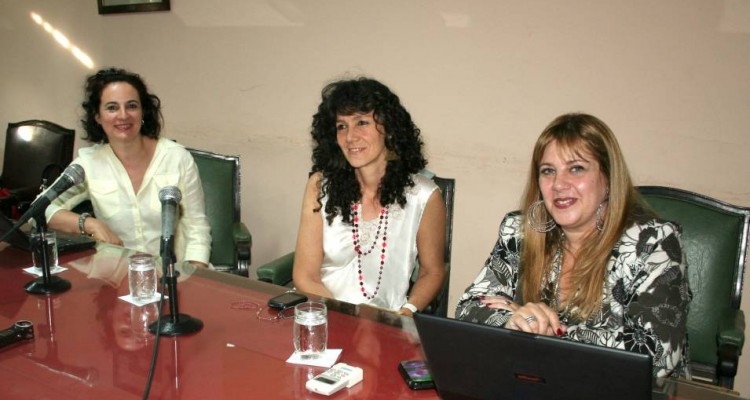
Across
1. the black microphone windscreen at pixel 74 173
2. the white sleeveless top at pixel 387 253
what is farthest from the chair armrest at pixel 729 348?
the black microphone windscreen at pixel 74 173

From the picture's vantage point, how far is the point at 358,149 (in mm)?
2088

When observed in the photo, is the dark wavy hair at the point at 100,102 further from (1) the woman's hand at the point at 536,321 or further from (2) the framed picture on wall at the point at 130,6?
(1) the woman's hand at the point at 536,321

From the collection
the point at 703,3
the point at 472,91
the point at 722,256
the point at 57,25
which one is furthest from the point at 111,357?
the point at 57,25

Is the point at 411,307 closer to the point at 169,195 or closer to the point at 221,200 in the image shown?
the point at 169,195

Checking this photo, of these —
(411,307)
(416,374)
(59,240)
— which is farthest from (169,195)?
(59,240)

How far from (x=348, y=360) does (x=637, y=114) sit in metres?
1.78

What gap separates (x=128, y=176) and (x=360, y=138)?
1.05 metres

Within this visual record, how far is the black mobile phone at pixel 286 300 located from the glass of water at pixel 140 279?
341 millimetres

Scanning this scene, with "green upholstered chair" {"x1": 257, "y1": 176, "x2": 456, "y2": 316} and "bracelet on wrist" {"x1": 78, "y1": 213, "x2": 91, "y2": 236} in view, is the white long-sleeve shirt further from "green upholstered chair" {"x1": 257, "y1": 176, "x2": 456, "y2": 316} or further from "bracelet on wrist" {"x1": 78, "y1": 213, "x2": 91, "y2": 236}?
"green upholstered chair" {"x1": 257, "y1": 176, "x2": 456, "y2": 316}

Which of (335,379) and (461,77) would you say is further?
(461,77)

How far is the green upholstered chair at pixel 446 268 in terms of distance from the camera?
211 centimetres

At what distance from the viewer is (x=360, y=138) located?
2.10 metres

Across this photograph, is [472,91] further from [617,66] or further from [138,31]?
[138,31]

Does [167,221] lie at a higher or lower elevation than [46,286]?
higher
